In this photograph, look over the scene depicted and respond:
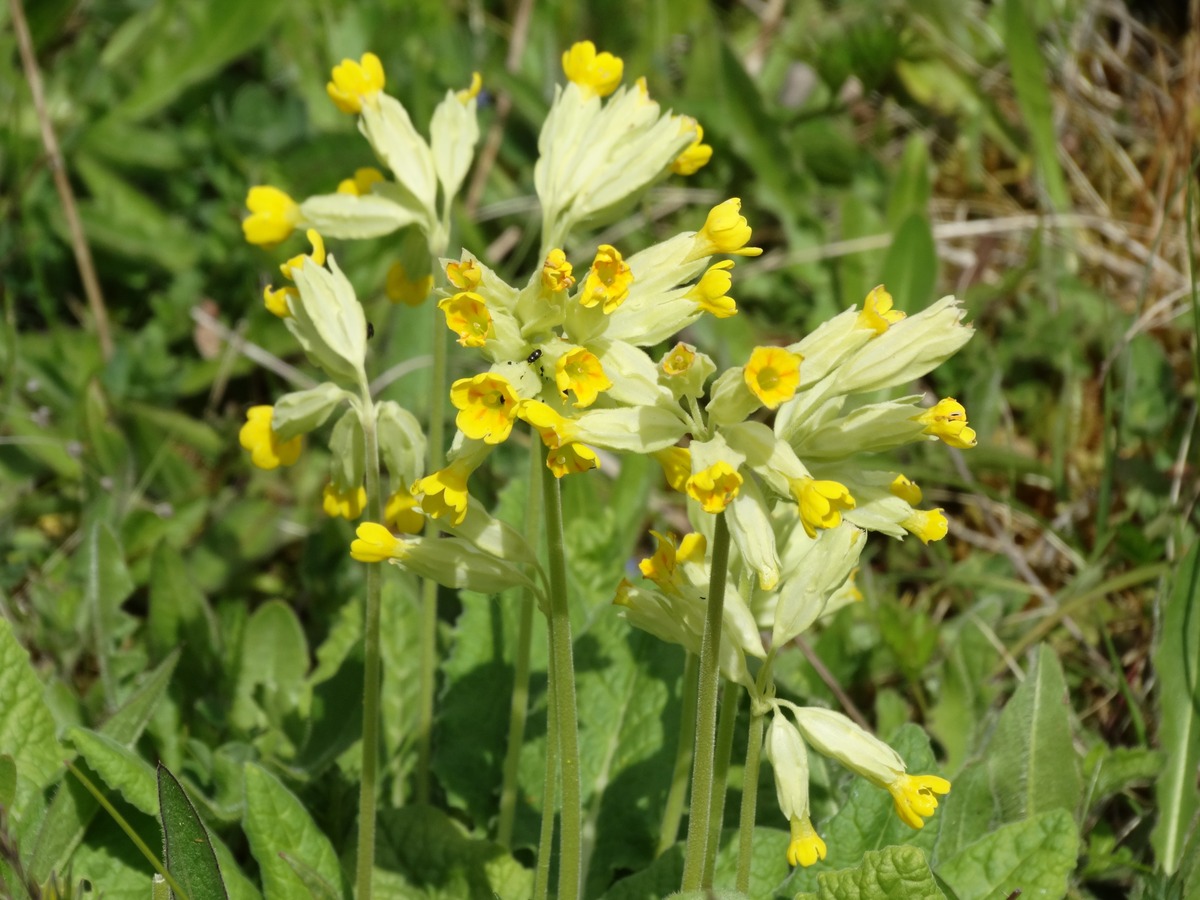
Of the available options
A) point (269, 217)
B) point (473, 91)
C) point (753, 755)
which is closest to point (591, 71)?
point (473, 91)

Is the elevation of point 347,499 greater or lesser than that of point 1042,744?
greater

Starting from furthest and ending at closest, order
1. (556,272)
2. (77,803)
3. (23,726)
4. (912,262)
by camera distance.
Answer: (912,262) → (23,726) → (77,803) → (556,272)

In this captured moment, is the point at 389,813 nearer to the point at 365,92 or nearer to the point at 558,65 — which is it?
the point at 365,92

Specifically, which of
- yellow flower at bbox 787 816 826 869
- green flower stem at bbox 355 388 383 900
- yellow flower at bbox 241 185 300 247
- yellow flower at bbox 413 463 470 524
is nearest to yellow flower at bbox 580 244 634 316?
yellow flower at bbox 413 463 470 524

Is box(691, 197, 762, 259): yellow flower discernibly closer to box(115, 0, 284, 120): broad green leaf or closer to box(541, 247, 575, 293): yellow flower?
box(541, 247, 575, 293): yellow flower

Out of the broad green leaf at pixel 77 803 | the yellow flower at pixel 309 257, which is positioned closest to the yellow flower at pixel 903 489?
the yellow flower at pixel 309 257

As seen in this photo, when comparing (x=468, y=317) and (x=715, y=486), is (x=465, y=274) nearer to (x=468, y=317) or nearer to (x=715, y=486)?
(x=468, y=317)
